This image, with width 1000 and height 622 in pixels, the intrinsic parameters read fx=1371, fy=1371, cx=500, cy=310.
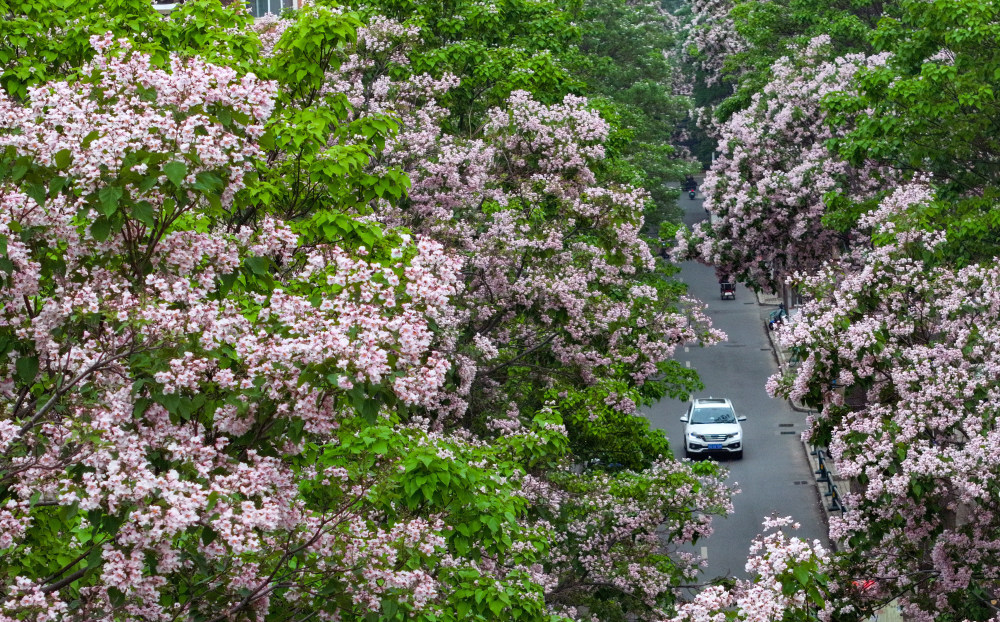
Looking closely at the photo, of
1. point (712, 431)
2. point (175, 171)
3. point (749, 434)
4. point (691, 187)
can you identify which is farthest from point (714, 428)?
point (691, 187)

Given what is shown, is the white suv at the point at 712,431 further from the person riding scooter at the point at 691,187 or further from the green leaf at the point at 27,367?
the person riding scooter at the point at 691,187

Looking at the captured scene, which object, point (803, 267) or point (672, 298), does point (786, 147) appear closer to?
point (803, 267)

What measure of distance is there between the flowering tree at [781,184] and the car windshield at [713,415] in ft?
35.2

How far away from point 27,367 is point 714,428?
3614 cm

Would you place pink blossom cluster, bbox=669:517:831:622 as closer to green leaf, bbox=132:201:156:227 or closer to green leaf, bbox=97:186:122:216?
green leaf, bbox=132:201:156:227

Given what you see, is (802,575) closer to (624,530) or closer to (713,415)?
(624,530)

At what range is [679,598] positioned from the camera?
2638 cm

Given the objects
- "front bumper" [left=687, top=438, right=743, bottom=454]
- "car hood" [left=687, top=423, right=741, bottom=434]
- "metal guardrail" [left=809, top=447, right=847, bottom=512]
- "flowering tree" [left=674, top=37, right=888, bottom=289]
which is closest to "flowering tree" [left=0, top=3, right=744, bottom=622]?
"flowering tree" [left=674, top=37, right=888, bottom=289]

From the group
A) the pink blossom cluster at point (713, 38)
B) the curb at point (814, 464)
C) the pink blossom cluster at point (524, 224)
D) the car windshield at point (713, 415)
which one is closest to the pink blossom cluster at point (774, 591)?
the pink blossom cluster at point (524, 224)

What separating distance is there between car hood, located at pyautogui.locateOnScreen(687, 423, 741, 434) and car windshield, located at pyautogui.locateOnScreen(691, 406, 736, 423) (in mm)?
200

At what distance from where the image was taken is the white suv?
44062 millimetres

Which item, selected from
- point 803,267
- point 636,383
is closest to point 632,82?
point 803,267

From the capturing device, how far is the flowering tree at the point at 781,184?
31422mm

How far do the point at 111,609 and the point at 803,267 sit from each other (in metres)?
25.5
